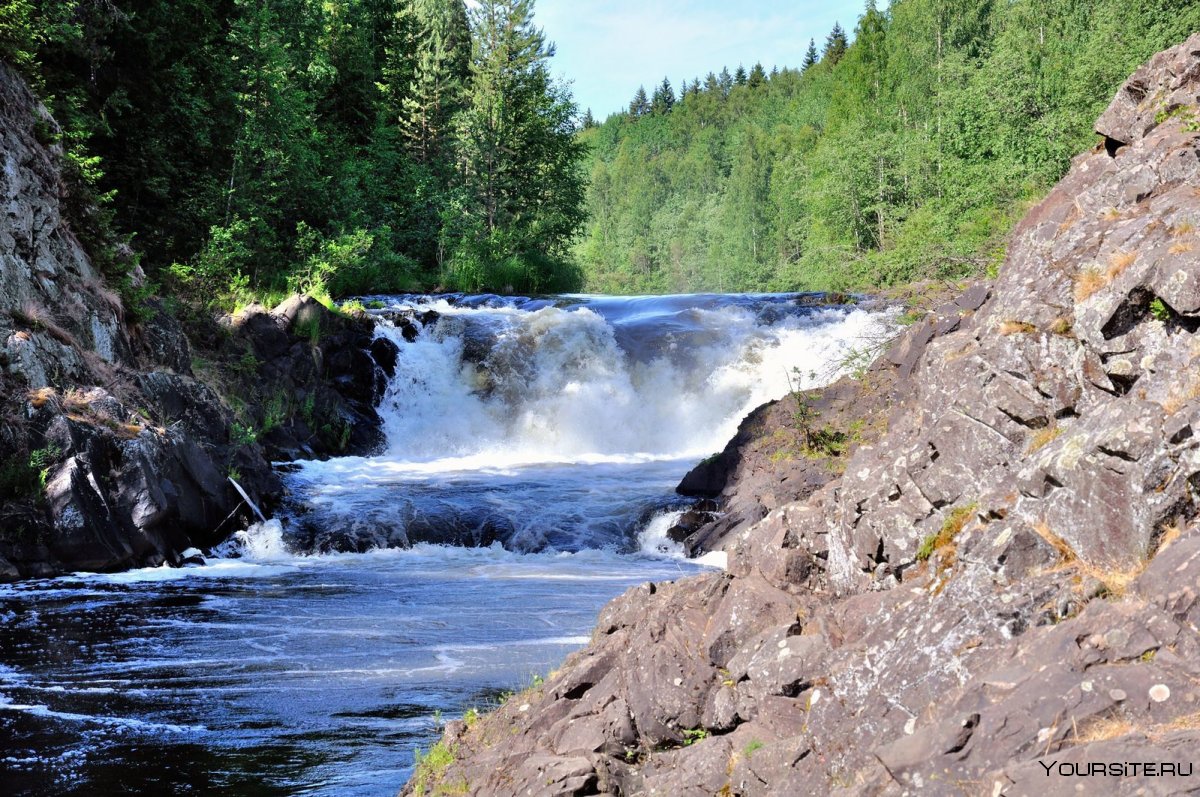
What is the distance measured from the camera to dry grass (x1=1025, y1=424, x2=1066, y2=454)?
4.77 metres

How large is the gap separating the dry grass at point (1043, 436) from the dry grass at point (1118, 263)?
790 millimetres

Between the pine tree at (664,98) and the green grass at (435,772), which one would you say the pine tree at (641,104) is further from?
the green grass at (435,772)

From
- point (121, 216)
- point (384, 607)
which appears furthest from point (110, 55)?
point (384, 607)

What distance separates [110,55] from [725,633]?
19.7 m

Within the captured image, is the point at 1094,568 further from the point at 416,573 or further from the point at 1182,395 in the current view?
the point at 416,573

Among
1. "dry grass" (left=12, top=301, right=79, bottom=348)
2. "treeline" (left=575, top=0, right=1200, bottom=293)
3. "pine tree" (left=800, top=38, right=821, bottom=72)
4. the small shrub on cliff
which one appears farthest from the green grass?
"pine tree" (left=800, top=38, right=821, bottom=72)

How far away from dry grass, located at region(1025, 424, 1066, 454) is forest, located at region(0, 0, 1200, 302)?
7.62 metres

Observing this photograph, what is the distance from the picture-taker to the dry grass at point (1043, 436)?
4766 mm

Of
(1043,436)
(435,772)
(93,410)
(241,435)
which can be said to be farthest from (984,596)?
(241,435)

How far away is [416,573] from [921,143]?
32.8 meters

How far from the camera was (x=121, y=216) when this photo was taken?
69.1 ft

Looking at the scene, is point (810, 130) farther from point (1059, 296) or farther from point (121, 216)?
point (1059, 296)

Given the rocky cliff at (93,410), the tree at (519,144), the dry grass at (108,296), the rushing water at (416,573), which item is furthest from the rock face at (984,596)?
the tree at (519,144)

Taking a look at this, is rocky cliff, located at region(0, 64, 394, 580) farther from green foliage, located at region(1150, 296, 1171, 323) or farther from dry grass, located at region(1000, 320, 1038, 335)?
green foliage, located at region(1150, 296, 1171, 323)
